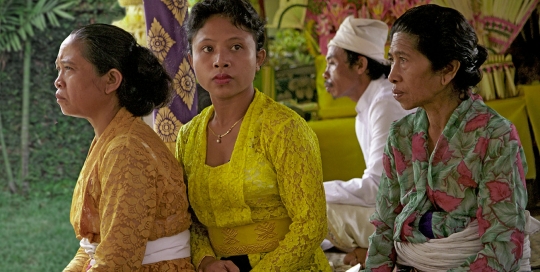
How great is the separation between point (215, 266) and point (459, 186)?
832mm

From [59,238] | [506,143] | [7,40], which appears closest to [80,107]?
[506,143]

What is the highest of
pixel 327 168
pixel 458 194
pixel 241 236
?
pixel 458 194

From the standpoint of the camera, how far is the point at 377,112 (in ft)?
12.6

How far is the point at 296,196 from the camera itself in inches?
87.0

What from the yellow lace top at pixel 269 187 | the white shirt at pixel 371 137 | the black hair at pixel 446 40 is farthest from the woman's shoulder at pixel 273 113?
the white shirt at pixel 371 137

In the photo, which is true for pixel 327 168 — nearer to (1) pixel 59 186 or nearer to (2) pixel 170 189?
(2) pixel 170 189

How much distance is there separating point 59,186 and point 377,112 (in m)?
5.28

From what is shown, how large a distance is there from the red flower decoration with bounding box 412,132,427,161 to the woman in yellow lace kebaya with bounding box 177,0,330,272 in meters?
0.32

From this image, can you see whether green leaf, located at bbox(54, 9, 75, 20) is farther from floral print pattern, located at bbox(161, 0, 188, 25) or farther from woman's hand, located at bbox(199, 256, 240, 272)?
woman's hand, located at bbox(199, 256, 240, 272)

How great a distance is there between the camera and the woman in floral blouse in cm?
200

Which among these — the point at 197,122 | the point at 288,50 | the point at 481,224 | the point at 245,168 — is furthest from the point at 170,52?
the point at 288,50

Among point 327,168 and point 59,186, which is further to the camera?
point 59,186

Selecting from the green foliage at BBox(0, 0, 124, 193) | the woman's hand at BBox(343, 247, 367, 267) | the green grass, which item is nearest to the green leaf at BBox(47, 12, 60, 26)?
the green foliage at BBox(0, 0, 124, 193)

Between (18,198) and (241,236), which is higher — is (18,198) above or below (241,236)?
below
